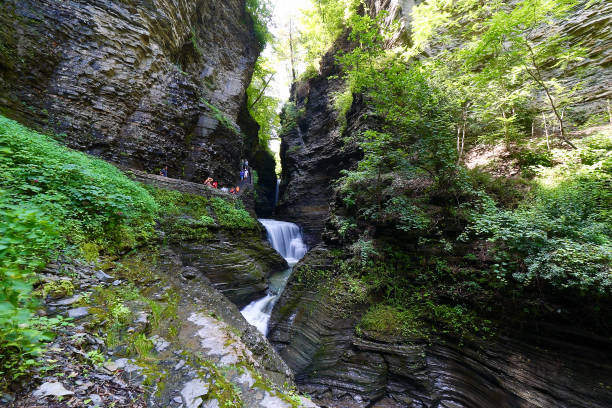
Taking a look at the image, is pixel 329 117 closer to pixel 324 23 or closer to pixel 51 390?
pixel 324 23

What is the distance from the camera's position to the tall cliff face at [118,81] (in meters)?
6.64

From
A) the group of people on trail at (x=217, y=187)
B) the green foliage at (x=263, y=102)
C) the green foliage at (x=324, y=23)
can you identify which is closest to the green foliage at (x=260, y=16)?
the green foliage at (x=263, y=102)

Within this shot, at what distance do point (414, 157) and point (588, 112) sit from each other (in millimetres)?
4748

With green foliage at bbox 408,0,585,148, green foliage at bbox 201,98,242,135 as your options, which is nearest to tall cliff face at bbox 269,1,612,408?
green foliage at bbox 408,0,585,148

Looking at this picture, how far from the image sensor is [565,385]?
3.67 metres

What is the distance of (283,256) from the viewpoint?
1520 cm

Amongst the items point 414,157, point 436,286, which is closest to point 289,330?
point 436,286

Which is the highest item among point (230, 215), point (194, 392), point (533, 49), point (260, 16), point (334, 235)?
point (260, 16)

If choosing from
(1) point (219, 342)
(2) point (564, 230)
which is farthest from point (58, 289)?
(2) point (564, 230)

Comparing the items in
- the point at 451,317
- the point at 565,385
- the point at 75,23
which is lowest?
the point at 565,385

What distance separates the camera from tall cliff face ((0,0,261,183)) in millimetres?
6637

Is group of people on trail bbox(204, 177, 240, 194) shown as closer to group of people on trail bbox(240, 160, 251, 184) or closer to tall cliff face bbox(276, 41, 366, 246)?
group of people on trail bbox(240, 160, 251, 184)

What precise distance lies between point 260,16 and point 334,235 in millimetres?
21453

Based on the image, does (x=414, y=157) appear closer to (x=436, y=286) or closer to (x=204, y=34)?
(x=436, y=286)
